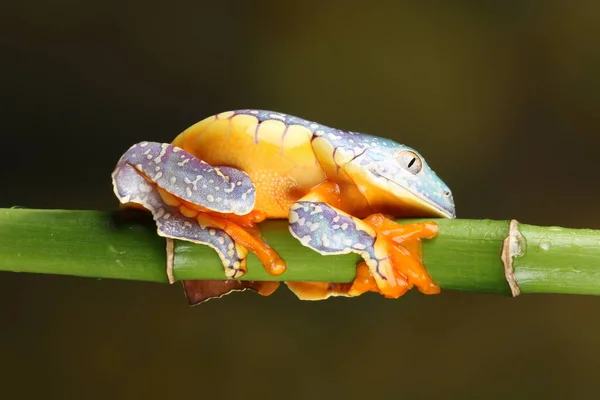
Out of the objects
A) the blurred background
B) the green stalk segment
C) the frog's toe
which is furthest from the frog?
the blurred background

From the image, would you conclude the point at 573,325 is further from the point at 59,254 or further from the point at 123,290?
the point at 59,254

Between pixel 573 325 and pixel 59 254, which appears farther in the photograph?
pixel 573 325

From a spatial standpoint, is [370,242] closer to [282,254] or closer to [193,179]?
[282,254]

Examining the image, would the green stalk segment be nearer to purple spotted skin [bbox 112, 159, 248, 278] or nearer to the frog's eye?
the frog's eye

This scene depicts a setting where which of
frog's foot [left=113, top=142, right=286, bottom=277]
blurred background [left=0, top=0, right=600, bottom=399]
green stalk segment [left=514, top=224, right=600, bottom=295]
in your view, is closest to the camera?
green stalk segment [left=514, top=224, right=600, bottom=295]
